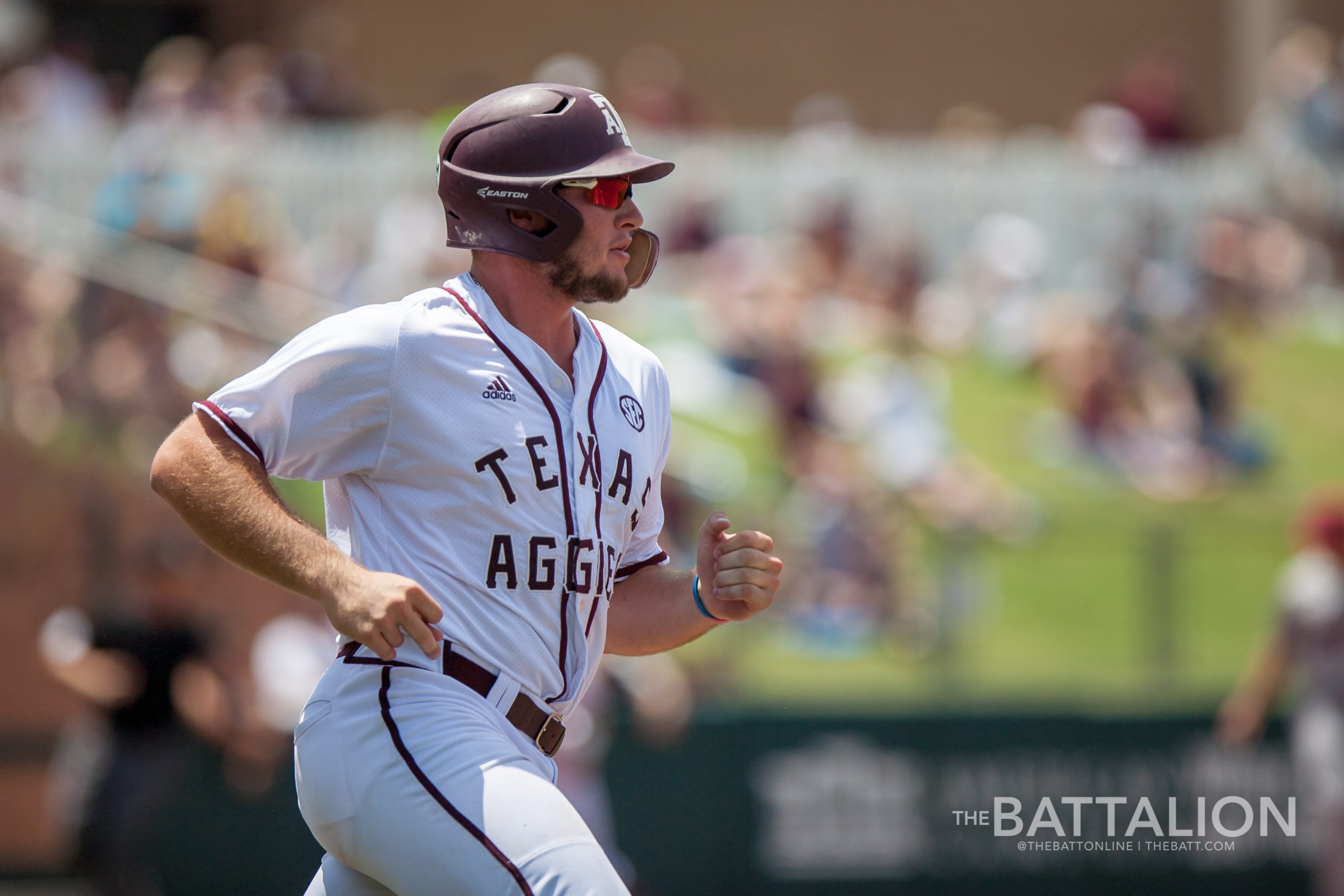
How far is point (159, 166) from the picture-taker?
12859mm

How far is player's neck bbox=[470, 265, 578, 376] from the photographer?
3.56 m

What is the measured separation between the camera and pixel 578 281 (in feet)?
11.6

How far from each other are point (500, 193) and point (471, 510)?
2.17 feet

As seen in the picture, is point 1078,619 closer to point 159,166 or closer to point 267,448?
point 159,166

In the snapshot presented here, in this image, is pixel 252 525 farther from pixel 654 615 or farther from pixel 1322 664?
pixel 1322 664

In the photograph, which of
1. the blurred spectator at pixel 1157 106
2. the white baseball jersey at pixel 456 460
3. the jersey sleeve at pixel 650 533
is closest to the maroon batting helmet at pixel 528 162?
the white baseball jersey at pixel 456 460

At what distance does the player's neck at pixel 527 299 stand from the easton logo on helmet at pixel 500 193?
0.16 metres

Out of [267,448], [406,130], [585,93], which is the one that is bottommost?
[267,448]

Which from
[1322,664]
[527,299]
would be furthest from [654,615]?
[1322,664]

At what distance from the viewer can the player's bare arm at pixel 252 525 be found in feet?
10.2

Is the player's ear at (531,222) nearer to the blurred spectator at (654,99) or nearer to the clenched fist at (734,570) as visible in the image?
the clenched fist at (734,570)

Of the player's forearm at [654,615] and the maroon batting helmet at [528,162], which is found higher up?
the maroon batting helmet at [528,162]

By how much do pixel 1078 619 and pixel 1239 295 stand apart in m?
6.22

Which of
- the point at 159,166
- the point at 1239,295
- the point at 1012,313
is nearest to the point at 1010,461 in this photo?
the point at 1012,313
